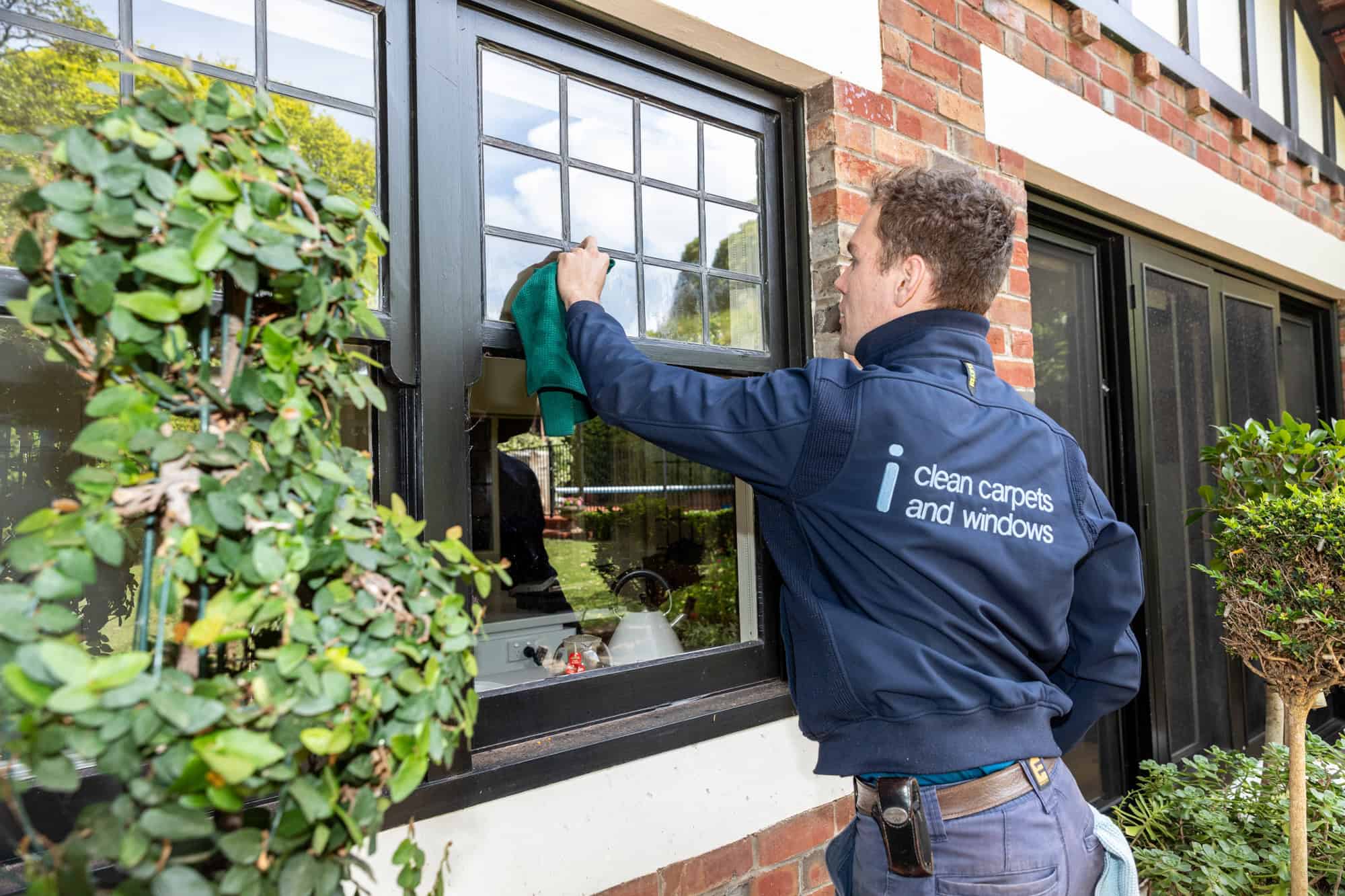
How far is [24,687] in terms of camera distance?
2.11 feet

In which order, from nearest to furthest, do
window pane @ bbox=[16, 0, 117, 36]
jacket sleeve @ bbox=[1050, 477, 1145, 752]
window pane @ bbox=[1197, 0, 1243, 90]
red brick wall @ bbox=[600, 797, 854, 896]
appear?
window pane @ bbox=[16, 0, 117, 36]
jacket sleeve @ bbox=[1050, 477, 1145, 752]
red brick wall @ bbox=[600, 797, 854, 896]
window pane @ bbox=[1197, 0, 1243, 90]

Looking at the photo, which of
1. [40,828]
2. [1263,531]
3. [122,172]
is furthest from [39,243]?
[1263,531]

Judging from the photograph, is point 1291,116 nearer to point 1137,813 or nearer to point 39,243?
point 1137,813

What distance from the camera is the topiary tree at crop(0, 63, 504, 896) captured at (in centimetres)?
68

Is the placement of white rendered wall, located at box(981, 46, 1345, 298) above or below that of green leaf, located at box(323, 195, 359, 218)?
above

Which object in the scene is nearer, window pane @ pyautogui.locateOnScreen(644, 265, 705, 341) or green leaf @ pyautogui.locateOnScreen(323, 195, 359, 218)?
green leaf @ pyautogui.locateOnScreen(323, 195, 359, 218)

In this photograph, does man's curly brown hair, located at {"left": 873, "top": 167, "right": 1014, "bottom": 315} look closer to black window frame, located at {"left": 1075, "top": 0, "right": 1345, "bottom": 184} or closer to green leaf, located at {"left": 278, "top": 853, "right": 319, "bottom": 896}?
green leaf, located at {"left": 278, "top": 853, "right": 319, "bottom": 896}

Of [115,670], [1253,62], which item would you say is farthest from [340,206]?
[1253,62]

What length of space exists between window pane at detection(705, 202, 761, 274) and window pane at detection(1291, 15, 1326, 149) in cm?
404

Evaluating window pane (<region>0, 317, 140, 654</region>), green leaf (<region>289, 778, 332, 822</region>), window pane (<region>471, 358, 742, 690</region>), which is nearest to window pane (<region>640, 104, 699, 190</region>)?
window pane (<region>471, 358, 742, 690</region>)

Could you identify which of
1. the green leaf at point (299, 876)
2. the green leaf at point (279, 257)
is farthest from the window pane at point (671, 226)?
the green leaf at point (299, 876)

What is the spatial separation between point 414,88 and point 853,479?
1.07 metres

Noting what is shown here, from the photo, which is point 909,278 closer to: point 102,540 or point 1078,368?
point 102,540

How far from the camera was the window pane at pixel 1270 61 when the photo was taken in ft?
14.4
